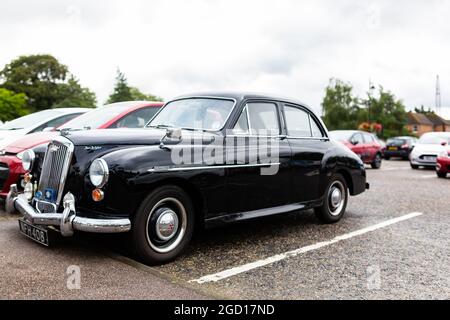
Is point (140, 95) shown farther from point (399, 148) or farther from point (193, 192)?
point (193, 192)

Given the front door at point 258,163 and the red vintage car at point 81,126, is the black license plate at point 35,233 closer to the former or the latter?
the red vintage car at point 81,126

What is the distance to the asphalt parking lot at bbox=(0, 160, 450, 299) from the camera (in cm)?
365

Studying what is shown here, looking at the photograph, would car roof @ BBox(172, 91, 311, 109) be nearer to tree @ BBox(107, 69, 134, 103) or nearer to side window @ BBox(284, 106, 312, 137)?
side window @ BBox(284, 106, 312, 137)

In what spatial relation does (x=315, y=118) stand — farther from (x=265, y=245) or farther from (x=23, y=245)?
(x=23, y=245)

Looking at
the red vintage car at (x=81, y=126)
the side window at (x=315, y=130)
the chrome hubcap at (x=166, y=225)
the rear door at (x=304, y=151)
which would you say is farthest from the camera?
the side window at (x=315, y=130)

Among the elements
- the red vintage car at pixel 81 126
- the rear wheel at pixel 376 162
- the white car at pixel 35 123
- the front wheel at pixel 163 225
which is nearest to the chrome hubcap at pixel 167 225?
the front wheel at pixel 163 225

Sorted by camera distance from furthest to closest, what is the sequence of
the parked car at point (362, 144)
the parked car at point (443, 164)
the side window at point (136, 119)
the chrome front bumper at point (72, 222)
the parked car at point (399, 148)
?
1. the parked car at point (399, 148)
2. the parked car at point (362, 144)
3. the parked car at point (443, 164)
4. the side window at point (136, 119)
5. the chrome front bumper at point (72, 222)

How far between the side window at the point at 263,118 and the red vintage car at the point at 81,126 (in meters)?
2.19

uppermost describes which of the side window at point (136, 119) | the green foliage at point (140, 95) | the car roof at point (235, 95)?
the green foliage at point (140, 95)

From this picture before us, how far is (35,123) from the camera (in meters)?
8.60

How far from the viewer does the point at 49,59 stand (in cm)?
6525

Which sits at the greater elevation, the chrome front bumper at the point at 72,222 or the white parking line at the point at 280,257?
the chrome front bumper at the point at 72,222

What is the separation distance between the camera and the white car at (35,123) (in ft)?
26.7

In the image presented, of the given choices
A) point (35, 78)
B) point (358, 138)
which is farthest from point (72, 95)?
point (358, 138)
